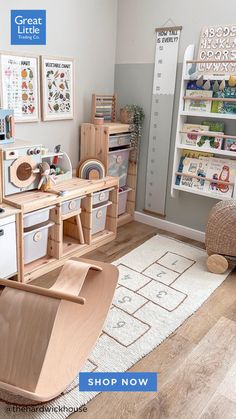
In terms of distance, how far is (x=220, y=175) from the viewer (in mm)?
2922

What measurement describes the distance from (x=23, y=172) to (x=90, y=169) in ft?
2.26

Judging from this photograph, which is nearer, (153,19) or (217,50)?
(217,50)

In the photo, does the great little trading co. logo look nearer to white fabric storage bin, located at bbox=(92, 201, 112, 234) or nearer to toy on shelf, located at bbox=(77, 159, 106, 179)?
toy on shelf, located at bbox=(77, 159, 106, 179)

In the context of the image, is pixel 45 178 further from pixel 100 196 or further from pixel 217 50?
pixel 217 50

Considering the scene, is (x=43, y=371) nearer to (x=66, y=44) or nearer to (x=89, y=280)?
(x=89, y=280)

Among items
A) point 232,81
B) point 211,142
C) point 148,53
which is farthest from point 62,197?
point 148,53

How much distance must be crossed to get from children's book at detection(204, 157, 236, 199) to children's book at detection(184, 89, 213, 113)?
0.42 metres

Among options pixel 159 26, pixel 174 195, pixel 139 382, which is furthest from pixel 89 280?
pixel 159 26

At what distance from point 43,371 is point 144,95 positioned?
8.79 feet

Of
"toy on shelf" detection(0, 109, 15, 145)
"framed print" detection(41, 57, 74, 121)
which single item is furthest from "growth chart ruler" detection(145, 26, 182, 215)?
"toy on shelf" detection(0, 109, 15, 145)

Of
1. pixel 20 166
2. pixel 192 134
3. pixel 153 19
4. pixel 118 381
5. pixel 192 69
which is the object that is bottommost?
pixel 118 381

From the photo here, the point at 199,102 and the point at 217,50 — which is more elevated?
the point at 217,50

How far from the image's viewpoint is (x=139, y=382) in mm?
1737

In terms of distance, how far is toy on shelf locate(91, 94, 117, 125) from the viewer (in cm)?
318
